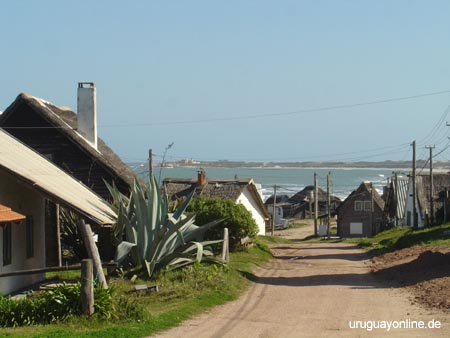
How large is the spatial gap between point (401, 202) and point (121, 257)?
53787mm

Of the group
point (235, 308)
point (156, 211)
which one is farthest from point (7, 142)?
point (235, 308)

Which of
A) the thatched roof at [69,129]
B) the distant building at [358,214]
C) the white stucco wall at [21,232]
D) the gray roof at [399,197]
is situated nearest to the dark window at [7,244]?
the white stucco wall at [21,232]

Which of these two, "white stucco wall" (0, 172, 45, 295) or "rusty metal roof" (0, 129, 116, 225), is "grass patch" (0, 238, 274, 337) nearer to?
"white stucco wall" (0, 172, 45, 295)

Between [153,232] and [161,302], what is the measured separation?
10.9 ft

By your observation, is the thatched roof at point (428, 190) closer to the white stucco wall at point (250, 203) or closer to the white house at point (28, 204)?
the white stucco wall at point (250, 203)

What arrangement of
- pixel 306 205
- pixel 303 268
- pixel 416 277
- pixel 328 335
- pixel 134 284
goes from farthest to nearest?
pixel 306 205 → pixel 303 268 → pixel 416 277 → pixel 134 284 → pixel 328 335

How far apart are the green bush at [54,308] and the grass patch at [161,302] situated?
0.24 metres

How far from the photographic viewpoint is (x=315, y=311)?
1673 cm

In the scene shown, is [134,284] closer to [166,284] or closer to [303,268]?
[166,284]

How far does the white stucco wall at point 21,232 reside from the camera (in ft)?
55.9

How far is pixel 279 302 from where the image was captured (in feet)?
60.0

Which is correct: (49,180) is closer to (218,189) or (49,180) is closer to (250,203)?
(218,189)

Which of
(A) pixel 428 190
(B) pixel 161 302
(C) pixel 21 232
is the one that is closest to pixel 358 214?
(A) pixel 428 190

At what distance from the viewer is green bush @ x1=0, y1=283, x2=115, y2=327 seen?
13.6 metres
